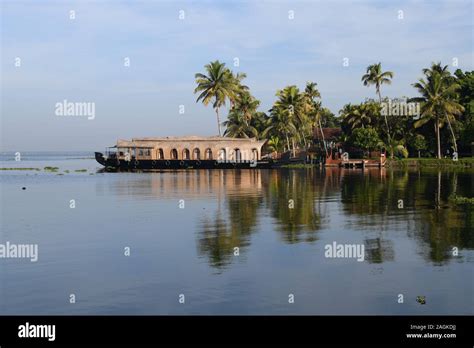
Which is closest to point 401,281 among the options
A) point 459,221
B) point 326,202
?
point 459,221

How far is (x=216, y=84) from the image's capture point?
84.1 meters

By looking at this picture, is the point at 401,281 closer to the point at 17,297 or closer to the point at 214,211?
the point at 17,297

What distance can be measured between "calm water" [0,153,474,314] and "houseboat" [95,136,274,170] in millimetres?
47898

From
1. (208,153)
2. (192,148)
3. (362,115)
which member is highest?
(362,115)

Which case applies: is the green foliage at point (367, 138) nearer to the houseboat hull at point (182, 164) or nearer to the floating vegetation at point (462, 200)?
the houseboat hull at point (182, 164)

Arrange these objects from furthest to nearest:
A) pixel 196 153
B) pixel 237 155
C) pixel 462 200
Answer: pixel 196 153
pixel 237 155
pixel 462 200

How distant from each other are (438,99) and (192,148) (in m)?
33.6

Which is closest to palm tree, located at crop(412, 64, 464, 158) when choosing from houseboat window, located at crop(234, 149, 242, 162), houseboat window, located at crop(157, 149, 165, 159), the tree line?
the tree line

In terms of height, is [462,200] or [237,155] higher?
[237,155]

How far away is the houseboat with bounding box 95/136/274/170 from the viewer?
79.0 m

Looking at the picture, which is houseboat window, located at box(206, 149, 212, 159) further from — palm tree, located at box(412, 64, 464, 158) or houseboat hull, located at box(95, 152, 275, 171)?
palm tree, located at box(412, 64, 464, 158)

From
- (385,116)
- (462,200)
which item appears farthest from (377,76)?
Result: (462,200)

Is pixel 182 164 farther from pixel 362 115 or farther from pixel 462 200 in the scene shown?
pixel 462 200
